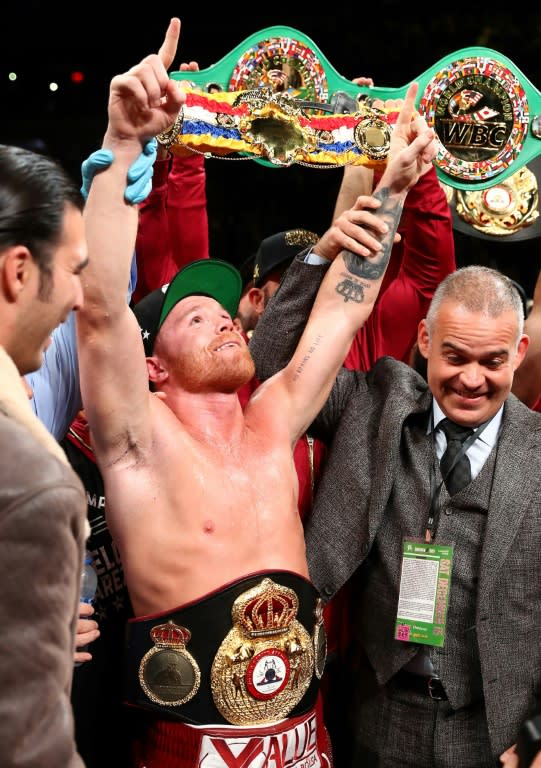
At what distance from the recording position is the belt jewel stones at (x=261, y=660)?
1565mm

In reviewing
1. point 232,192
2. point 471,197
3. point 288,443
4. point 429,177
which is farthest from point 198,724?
point 232,192

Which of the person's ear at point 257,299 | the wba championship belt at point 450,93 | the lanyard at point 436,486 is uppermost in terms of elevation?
the wba championship belt at point 450,93

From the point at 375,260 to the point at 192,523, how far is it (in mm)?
638

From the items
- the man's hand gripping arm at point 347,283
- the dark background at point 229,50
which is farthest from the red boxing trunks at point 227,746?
the dark background at point 229,50

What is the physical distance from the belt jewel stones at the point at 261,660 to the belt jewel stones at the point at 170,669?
0.13 feet

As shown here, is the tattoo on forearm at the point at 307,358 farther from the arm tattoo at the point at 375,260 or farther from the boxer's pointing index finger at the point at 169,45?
the boxer's pointing index finger at the point at 169,45

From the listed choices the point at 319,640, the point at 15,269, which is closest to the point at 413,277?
the point at 319,640

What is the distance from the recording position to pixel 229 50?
12.0 feet

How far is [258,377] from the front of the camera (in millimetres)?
1981

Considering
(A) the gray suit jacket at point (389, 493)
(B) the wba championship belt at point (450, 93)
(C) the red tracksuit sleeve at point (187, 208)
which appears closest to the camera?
(A) the gray suit jacket at point (389, 493)

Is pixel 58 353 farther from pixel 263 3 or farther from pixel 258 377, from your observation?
pixel 263 3

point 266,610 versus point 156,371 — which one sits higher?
point 156,371

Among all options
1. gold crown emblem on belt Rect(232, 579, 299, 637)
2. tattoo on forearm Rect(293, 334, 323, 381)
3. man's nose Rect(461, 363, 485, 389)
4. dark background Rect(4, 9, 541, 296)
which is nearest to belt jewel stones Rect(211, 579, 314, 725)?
gold crown emblem on belt Rect(232, 579, 299, 637)

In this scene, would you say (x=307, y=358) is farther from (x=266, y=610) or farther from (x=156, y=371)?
(x=266, y=610)
